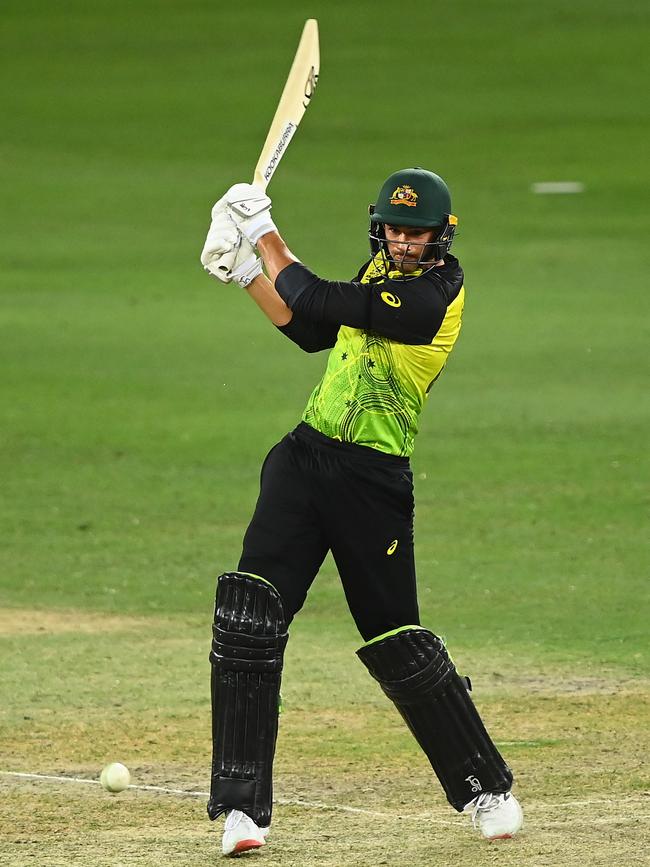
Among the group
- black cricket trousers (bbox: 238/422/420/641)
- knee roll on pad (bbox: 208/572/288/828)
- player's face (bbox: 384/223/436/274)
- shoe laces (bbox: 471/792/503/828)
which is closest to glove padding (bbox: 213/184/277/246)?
player's face (bbox: 384/223/436/274)

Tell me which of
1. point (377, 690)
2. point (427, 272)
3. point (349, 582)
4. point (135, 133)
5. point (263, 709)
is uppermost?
point (135, 133)

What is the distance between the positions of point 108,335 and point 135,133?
11761mm

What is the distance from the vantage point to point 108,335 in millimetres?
18234

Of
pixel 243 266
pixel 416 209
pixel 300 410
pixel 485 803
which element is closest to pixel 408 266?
pixel 416 209

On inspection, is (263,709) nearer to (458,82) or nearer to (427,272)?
(427,272)

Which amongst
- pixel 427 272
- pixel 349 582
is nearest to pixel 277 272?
pixel 427 272

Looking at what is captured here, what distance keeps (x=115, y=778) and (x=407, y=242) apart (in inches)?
82.0

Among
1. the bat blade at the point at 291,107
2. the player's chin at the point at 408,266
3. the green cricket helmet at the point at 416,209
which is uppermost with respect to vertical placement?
the bat blade at the point at 291,107

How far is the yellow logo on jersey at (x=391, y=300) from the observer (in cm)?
561

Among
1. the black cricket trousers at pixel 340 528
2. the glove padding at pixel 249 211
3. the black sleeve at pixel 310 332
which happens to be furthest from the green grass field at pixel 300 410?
the glove padding at pixel 249 211

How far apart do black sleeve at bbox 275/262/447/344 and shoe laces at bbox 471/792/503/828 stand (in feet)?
4.69

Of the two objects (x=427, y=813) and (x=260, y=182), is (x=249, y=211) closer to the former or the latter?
(x=260, y=182)

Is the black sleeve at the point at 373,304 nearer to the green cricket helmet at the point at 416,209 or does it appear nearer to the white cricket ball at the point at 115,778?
the green cricket helmet at the point at 416,209

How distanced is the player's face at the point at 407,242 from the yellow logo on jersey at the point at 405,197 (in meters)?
0.08
